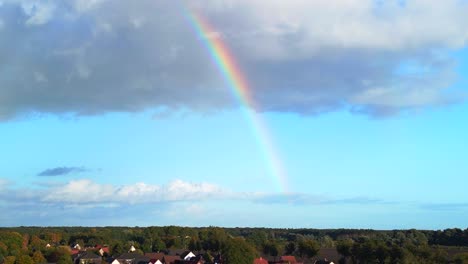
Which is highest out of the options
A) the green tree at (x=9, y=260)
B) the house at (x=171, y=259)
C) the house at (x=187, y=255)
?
the house at (x=187, y=255)

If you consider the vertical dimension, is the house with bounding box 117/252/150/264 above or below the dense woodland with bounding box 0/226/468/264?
below

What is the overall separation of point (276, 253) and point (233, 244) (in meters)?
38.6

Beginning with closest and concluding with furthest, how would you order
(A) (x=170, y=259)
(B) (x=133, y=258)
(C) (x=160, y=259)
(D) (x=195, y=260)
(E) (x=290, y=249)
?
(D) (x=195, y=260) < (B) (x=133, y=258) < (C) (x=160, y=259) < (A) (x=170, y=259) < (E) (x=290, y=249)

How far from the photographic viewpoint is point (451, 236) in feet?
482

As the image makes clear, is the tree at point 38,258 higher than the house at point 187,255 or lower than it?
lower

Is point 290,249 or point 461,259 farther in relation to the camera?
point 290,249

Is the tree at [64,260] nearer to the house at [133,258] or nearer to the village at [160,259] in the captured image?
the village at [160,259]

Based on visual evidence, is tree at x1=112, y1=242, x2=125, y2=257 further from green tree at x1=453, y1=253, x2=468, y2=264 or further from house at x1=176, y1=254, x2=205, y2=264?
green tree at x1=453, y1=253, x2=468, y2=264

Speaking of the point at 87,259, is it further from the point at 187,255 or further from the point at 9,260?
the point at 187,255

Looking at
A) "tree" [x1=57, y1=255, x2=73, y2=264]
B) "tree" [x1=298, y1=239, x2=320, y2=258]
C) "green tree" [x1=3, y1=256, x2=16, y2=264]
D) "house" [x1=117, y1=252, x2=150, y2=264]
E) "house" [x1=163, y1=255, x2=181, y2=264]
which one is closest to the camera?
"green tree" [x1=3, y1=256, x2=16, y2=264]

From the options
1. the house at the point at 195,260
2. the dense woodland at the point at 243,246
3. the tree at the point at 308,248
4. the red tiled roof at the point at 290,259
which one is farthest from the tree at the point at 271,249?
the house at the point at 195,260

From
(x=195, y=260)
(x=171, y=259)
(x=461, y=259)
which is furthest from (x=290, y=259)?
(x=461, y=259)

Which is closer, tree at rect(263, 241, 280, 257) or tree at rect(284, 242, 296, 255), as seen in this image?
tree at rect(263, 241, 280, 257)

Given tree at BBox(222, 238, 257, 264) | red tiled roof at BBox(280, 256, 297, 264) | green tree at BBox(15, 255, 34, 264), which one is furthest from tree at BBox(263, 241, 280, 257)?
green tree at BBox(15, 255, 34, 264)
